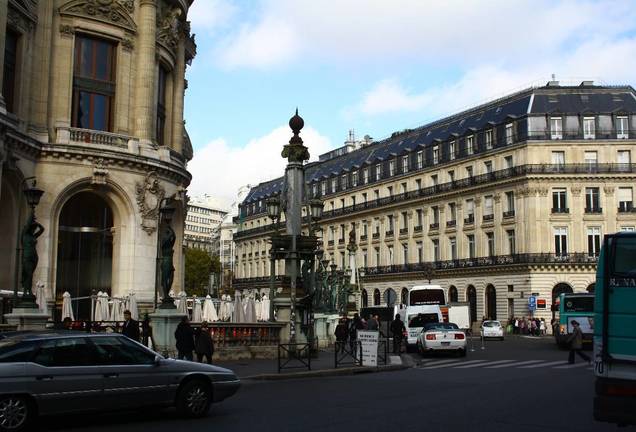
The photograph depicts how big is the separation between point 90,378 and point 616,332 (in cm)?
742

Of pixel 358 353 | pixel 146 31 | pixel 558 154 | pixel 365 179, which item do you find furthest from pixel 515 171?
pixel 358 353

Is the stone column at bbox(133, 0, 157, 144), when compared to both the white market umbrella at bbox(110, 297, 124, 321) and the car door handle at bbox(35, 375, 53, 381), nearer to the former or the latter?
the white market umbrella at bbox(110, 297, 124, 321)

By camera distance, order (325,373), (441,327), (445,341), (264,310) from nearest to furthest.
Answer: (325,373) → (445,341) → (441,327) → (264,310)

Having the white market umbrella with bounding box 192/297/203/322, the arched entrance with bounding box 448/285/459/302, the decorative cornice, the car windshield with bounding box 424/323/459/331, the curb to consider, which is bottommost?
the curb

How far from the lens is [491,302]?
228 ft

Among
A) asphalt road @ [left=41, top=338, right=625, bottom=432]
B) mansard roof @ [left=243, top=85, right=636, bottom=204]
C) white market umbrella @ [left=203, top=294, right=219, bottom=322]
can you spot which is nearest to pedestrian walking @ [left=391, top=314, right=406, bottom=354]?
white market umbrella @ [left=203, top=294, right=219, bottom=322]

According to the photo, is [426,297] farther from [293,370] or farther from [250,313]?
[293,370]

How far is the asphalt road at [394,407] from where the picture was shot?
37.8 feet

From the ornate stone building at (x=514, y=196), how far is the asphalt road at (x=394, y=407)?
1835 inches

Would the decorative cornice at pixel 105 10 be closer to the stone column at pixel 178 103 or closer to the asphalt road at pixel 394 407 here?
the stone column at pixel 178 103

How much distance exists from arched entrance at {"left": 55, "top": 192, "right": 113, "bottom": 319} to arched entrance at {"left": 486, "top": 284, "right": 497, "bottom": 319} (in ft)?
139

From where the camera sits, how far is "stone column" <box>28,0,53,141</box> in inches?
1276

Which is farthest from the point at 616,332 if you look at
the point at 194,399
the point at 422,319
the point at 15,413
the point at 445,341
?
the point at 422,319

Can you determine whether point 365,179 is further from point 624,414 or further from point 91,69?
point 624,414
